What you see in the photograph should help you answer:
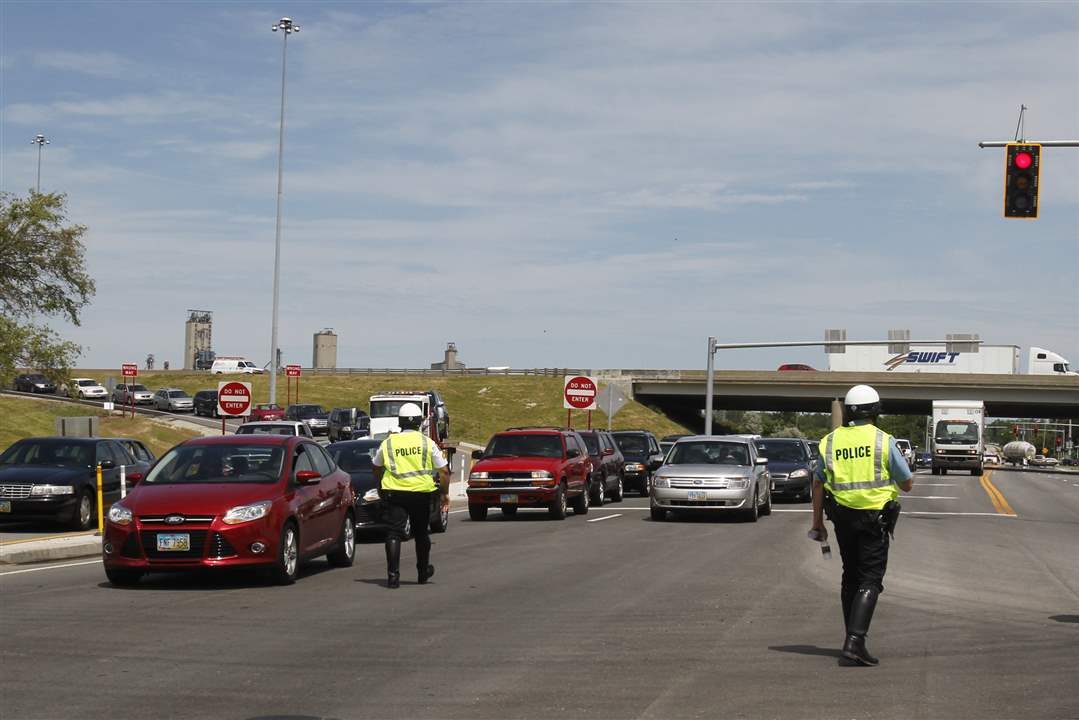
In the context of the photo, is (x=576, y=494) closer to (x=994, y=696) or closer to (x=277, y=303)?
(x=994, y=696)

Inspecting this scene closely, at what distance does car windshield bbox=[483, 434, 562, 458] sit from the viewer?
2673cm

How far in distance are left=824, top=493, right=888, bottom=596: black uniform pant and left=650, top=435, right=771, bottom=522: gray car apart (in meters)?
15.6

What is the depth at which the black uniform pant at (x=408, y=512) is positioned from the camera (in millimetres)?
13781

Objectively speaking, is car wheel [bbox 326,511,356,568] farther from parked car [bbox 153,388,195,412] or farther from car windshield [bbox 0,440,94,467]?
parked car [bbox 153,388,195,412]

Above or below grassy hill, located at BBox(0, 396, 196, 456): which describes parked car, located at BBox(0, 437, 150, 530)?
above

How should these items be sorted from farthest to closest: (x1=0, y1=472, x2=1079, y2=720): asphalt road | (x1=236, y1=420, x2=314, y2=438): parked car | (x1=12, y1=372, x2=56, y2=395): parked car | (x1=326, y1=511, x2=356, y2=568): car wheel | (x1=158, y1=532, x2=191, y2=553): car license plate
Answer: (x1=12, y1=372, x2=56, y2=395): parked car < (x1=236, y1=420, x2=314, y2=438): parked car < (x1=326, y1=511, x2=356, y2=568): car wheel < (x1=158, y1=532, x2=191, y2=553): car license plate < (x1=0, y1=472, x2=1079, y2=720): asphalt road

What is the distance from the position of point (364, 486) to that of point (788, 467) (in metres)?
15.4

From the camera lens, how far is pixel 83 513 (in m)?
21.5

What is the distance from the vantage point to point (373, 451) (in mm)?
22234

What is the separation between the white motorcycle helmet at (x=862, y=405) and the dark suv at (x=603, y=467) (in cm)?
1958

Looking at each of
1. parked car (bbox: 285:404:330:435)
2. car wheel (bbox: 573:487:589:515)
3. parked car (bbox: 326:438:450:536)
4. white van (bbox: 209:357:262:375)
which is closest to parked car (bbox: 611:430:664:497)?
car wheel (bbox: 573:487:589:515)

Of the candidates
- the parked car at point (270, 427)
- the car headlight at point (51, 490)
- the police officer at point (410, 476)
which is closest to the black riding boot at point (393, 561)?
the police officer at point (410, 476)

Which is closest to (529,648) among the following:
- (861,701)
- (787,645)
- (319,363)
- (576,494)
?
(787,645)

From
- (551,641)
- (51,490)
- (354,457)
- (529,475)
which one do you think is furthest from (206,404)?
(551,641)
